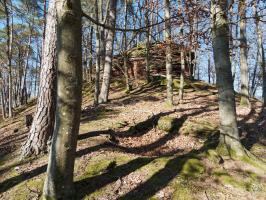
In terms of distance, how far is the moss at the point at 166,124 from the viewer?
984cm

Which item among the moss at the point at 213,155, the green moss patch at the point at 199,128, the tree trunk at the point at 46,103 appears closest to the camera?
the moss at the point at 213,155

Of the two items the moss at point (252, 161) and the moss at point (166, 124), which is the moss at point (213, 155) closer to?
the moss at point (252, 161)

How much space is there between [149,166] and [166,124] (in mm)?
4086

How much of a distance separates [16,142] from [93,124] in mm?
2519

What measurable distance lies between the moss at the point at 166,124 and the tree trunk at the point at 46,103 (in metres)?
4.21

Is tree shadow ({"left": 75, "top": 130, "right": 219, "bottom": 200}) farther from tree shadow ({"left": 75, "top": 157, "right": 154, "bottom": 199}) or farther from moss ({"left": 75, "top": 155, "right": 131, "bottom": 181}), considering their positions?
moss ({"left": 75, "top": 155, "right": 131, "bottom": 181})

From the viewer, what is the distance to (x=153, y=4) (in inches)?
473

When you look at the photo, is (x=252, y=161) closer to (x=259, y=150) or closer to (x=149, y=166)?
(x=259, y=150)

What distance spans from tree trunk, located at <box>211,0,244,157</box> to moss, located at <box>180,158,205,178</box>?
801 millimetres

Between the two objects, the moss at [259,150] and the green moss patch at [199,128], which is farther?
the green moss patch at [199,128]

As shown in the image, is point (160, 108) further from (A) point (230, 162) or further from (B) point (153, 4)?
(A) point (230, 162)

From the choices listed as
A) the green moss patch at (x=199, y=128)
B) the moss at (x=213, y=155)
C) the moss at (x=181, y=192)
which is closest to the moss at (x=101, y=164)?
the moss at (x=181, y=192)

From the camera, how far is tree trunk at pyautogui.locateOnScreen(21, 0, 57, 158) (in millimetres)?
6730

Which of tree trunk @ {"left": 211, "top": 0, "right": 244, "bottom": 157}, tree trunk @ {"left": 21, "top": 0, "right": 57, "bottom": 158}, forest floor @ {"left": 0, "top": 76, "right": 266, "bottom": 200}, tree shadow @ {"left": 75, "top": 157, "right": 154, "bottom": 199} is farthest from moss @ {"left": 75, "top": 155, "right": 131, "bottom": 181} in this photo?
tree trunk @ {"left": 211, "top": 0, "right": 244, "bottom": 157}
